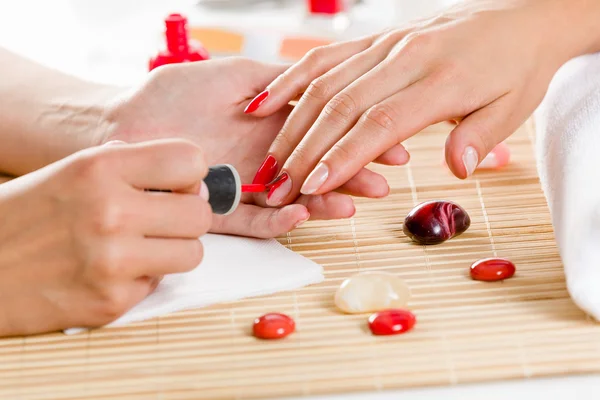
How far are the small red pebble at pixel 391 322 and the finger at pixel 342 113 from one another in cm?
22

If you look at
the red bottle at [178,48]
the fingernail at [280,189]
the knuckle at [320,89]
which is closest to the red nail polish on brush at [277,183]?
the fingernail at [280,189]

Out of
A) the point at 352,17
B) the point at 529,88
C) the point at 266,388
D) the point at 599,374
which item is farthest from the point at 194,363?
the point at 352,17

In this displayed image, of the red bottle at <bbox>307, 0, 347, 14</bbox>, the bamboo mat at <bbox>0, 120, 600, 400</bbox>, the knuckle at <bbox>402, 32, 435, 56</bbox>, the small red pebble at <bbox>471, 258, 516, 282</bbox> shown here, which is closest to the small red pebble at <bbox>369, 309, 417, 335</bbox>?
the bamboo mat at <bbox>0, 120, 600, 400</bbox>

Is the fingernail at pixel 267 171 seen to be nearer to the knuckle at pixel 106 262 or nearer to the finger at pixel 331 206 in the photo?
the finger at pixel 331 206

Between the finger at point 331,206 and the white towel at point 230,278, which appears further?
the finger at point 331,206

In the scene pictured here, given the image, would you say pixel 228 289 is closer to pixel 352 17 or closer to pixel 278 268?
pixel 278 268

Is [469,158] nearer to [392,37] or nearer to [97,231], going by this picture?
[392,37]

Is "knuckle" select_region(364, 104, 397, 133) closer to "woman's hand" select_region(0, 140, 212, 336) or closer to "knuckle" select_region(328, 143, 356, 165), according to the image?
"knuckle" select_region(328, 143, 356, 165)

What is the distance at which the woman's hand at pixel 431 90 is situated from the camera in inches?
36.9

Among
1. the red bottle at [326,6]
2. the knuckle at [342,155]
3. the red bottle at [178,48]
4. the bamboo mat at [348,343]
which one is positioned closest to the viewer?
the bamboo mat at [348,343]

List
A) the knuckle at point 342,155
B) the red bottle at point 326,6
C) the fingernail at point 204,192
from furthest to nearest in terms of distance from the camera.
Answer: the red bottle at point 326,6, the knuckle at point 342,155, the fingernail at point 204,192

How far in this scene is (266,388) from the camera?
2.36 feet

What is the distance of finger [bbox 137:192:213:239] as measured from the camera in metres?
0.78

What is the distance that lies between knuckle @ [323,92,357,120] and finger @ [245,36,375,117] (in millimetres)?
85
